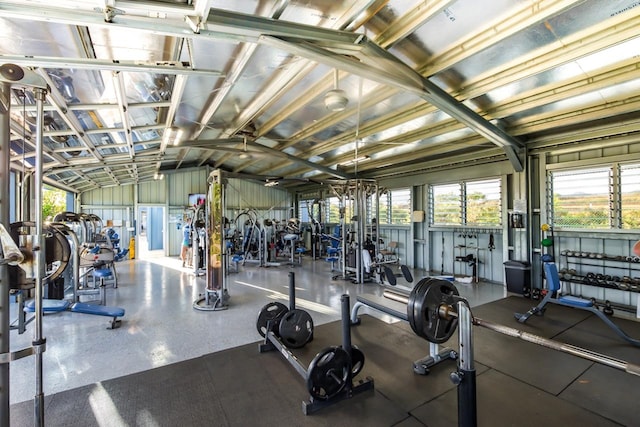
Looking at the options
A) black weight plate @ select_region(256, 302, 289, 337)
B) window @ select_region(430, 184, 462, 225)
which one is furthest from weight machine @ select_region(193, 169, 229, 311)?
window @ select_region(430, 184, 462, 225)

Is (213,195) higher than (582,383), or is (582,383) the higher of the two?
(213,195)

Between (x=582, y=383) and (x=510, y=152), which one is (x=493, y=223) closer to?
(x=510, y=152)

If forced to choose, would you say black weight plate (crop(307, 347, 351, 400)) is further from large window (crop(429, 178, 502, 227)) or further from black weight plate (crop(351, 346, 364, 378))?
large window (crop(429, 178, 502, 227))

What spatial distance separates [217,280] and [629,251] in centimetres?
640

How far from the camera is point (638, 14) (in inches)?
92.7

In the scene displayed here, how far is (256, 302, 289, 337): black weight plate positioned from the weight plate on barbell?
1877 mm

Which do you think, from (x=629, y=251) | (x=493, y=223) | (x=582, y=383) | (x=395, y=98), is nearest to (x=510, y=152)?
(x=493, y=223)

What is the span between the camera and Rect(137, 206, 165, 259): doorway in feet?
34.2

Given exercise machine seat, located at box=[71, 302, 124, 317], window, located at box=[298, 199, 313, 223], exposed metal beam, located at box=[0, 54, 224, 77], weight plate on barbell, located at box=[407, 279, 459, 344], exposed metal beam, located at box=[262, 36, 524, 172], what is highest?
exposed metal beam, located at box=[262, 36, 524, 172]

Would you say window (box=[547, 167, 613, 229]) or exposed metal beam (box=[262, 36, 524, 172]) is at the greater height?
exposed metal beam (box=[262, 36, 524, 172])

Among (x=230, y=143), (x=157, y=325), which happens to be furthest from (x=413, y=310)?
(x=230, y=143)

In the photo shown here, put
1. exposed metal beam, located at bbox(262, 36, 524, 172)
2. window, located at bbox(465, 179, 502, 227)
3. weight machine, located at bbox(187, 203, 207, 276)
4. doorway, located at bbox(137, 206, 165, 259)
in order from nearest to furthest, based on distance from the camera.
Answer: exposed metal beam, located at bbox(262, 36, 524, 172) → window, located at bbox(465, 179, 502, 227) → weight machine, located at bbox(187, 203, 207, 276) → doorway, located at bbox(137, 206, 165, 259)

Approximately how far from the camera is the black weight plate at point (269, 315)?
10.6ft

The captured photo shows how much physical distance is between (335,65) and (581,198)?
494 centimetres
